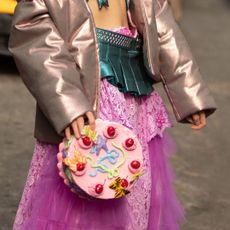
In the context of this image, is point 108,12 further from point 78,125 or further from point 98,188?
point 98,188

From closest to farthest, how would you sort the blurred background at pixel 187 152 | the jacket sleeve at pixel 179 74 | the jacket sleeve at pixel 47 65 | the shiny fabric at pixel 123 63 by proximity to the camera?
1. the jacket sleeve at pixel 47 65
2. the shiny fabric at pixel 123 63
3. the jacket sleeve at pixel 179 74
4. the blurred background at pixel 187 152

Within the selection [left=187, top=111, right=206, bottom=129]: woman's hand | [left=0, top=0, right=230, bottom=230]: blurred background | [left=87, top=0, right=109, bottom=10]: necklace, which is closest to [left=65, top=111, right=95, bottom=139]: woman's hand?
[left=87, top=0, right=109, bottom=10]: necklace

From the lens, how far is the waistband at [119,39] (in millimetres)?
2820

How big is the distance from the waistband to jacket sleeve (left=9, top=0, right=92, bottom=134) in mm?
210

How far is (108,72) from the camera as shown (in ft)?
9.18

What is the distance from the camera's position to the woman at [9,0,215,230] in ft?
8.59

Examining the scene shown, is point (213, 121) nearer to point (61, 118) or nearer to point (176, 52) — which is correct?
point (176, 52)

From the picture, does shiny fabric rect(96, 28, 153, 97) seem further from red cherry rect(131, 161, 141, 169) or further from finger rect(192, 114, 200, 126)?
red cherry rect(131, 161, 141, 169)

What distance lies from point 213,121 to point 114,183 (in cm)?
382

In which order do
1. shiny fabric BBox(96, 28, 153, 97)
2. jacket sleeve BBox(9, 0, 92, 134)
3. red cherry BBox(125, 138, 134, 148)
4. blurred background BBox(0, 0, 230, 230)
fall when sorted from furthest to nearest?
blurred background BBox(0, 0, 230, 230) → shiny fabric BBox(96, 28, 153, 97) → red cherry BBox(125, 138, 134, 148) → jacket sleeve BBox(9, 0, 92, 134)

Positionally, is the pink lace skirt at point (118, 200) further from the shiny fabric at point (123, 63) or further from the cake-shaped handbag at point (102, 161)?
the cake-shaped handbag at point (102, 161)

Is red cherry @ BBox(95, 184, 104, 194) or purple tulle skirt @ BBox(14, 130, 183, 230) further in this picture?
purple tulle skirt @ BBox(14, 130, 183, 230)
